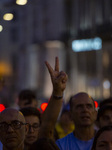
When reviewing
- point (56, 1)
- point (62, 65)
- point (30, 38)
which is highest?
point (56, 1)

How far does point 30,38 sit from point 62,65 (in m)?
4.44

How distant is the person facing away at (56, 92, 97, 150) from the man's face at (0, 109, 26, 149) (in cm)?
105

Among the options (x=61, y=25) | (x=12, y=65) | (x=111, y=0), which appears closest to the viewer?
(x=111, y=0)

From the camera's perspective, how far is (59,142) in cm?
550

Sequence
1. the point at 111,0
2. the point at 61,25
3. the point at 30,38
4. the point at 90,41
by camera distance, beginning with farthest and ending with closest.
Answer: the point at 30,38 → the point at 61,25 → the point at 90,41 → the point at 111,0

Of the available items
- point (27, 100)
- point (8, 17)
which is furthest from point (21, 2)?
point (27, 100)

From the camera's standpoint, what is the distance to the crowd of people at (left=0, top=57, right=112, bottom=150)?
14.6 feet

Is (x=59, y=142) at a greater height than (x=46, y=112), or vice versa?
(x=46, y=112)

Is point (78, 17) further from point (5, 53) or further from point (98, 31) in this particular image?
point (5, 53)

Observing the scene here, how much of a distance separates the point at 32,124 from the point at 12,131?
46.9 inches

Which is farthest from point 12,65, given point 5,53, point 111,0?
point 111,0

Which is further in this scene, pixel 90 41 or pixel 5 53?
pixel 5 53

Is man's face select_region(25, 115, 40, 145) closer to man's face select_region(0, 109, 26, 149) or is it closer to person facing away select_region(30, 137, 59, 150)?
man's face select_region(0, 109, 26, 149)

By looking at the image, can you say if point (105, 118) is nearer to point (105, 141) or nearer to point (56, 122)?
point (56, 122)
